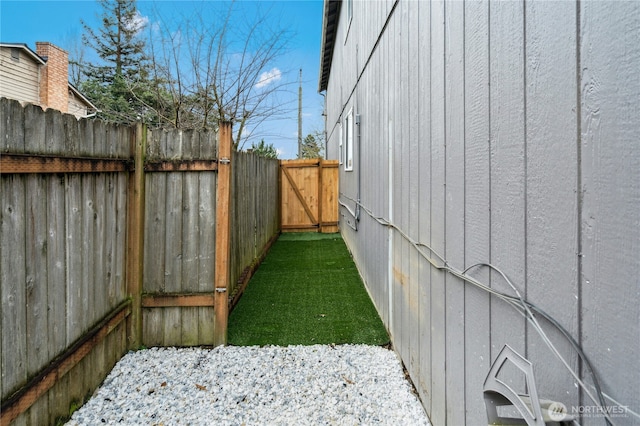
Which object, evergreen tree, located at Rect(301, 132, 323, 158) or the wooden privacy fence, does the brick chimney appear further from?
the wooden privacy fence

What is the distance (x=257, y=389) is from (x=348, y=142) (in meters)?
5.15

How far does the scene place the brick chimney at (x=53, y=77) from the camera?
14852 mm

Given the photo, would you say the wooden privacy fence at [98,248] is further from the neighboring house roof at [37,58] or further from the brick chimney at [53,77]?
the brick chimney at [53,77]

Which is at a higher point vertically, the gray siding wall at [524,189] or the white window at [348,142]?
the white window at [348,142]

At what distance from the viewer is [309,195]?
9750 millimetres

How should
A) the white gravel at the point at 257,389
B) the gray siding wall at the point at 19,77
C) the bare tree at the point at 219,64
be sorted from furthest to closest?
the gray siding wall at the point at 19,77, the bare tree at the point at 219,64, the white gravel at the point at 257,389

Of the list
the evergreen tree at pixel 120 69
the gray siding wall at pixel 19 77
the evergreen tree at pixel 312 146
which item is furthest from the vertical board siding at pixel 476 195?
the evergreen tree at pixel 312 146

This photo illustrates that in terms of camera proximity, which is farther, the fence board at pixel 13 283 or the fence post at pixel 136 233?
the fence post at pixel 136 233

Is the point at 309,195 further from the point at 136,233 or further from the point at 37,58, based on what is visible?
the point at 37,58

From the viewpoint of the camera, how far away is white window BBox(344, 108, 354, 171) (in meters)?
6.49

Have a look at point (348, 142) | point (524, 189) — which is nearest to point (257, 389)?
point (524, 189)

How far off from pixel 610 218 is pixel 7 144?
86.8 inches

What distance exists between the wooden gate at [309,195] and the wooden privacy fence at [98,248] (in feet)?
17.3

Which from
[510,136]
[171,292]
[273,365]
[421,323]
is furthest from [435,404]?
[171,292]
